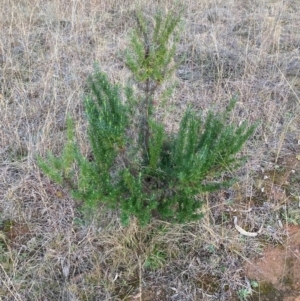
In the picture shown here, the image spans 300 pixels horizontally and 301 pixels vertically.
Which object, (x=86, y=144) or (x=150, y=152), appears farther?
(x=86, y=144)

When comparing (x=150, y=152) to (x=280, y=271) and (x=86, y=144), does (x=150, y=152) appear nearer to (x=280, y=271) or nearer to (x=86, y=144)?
(x=86, y=144)

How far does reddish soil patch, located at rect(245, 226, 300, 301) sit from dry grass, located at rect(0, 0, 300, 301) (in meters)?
0.06

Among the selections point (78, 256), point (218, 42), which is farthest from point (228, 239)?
point (218, 42)

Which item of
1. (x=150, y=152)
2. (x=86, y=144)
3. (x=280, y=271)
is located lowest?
(x=280, y=271)

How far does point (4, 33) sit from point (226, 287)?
2.87 meters

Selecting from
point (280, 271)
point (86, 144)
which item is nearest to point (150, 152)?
point (86, 144)

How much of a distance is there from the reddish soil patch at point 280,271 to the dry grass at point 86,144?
6cm

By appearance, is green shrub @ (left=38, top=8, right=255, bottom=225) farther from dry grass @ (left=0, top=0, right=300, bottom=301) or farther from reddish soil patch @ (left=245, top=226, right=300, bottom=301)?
reddish soil patch @ (left=245, top=226, right=300, bottom=301)

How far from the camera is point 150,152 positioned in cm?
185

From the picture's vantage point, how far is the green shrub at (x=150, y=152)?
68.3 inches

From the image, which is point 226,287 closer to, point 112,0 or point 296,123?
point 296,123

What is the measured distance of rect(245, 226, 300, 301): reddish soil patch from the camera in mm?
1918

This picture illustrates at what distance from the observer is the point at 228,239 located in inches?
82.1

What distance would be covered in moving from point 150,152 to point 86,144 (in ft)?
2.44
